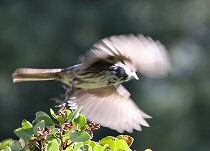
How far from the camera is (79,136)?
2.78 m

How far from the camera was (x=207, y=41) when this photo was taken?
11.3 metres

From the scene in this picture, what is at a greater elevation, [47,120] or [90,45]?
[47,120]

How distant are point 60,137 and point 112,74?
4.82ft

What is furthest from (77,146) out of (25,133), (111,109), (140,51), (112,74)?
(112,74)

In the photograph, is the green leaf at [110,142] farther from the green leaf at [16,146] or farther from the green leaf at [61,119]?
the green leaf at [16,146]

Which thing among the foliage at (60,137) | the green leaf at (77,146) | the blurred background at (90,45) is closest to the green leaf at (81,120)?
the foliage at (60,137)

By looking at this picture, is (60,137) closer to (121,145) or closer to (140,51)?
(121,145)

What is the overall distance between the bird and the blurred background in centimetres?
522

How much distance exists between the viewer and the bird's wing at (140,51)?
379 centimetres

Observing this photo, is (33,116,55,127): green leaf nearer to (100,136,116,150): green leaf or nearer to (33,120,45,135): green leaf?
(33,120,45,135): green leaf

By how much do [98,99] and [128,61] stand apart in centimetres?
30

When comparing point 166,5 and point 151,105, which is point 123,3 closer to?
point 166,5

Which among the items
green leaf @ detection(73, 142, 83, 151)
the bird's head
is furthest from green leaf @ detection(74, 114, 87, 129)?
the bird's head

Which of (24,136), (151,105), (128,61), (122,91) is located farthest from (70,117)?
(151,105)
